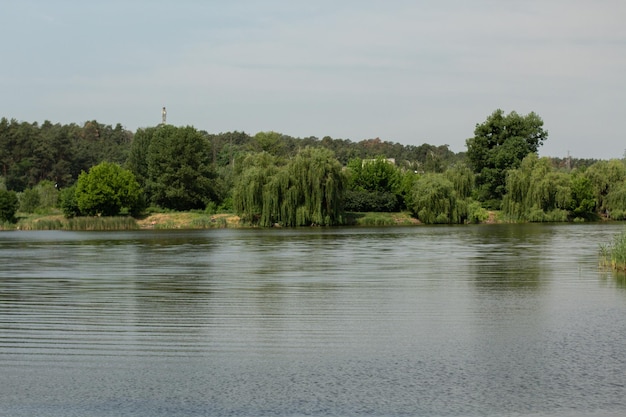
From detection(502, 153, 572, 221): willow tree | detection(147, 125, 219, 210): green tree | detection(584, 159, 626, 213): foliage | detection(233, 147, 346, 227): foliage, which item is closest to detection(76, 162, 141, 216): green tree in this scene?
detection(147, 125, 219, 210): green tree

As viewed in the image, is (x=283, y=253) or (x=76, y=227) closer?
(x=283, y=253)

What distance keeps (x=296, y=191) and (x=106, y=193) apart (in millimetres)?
22728

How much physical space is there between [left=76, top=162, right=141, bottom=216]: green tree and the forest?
0.10 metres

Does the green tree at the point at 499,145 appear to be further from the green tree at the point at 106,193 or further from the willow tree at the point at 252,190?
the green tree at the point at 106,193

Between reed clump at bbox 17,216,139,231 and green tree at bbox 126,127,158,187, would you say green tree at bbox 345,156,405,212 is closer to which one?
reed clump at bbox 17,216,139,231

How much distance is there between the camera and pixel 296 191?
68.0 m

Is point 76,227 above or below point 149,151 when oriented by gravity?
below

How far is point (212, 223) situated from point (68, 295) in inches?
2197

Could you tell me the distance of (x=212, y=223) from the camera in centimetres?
7769

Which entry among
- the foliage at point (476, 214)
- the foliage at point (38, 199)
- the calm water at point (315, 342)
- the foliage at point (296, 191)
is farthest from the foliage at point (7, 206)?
the calm water at point (315, 342)

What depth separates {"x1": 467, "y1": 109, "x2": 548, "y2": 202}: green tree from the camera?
287ft

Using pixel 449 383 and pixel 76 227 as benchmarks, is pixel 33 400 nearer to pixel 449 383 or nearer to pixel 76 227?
pixel 449 383

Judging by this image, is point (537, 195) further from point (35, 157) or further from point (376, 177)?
point (35, 157)

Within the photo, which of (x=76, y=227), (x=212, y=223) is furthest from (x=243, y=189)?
(x=76, y=227)
